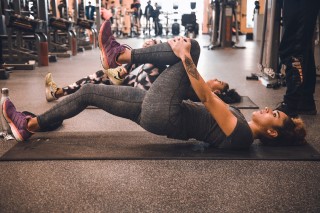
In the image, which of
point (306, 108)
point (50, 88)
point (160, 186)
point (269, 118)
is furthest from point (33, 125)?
point (306, 108)

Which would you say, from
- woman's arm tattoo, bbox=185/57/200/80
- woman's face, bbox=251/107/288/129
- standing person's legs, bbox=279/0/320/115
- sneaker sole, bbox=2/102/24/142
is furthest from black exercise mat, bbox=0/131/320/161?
standing person's legs, bbox=279/0/320/115

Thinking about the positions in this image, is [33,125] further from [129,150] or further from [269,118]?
[269,118]

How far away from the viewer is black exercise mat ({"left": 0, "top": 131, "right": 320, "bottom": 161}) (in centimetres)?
178

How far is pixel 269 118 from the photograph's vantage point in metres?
1.77

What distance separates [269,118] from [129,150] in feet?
2.18

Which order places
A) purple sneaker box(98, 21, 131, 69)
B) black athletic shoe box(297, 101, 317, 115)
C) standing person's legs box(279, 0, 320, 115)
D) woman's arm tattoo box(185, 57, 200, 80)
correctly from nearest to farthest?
woman's arm tattoo box(185, 57, 200, 80), purple sneaker box(98, 21, 131, 69), standing person's legs box(279, 0, 320, 115), black athletic shoe box(297, 101, 317, 115)

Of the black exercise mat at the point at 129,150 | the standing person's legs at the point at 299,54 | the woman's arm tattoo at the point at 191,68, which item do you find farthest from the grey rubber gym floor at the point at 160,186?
the standing person's legs at the point at 299,54

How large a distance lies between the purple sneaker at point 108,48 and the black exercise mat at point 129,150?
0.40 m

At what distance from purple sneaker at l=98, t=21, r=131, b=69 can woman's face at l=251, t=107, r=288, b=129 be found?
0.70 m

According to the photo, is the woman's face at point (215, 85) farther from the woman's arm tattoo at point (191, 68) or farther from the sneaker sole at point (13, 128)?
the sneaker sole at point (13, 128)

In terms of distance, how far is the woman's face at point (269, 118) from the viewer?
1765 mm

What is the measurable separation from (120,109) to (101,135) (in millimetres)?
390

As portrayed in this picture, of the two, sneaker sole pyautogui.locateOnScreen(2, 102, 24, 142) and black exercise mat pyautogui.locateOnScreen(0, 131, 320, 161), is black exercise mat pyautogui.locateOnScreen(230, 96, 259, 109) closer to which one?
black exercise mat pyautogui.locateOnScreen(0, 131, 320, 161)

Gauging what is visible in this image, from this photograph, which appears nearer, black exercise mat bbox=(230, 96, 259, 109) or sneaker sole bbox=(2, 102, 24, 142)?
sneaker sole bbox=(2, 102, 24, 142)
